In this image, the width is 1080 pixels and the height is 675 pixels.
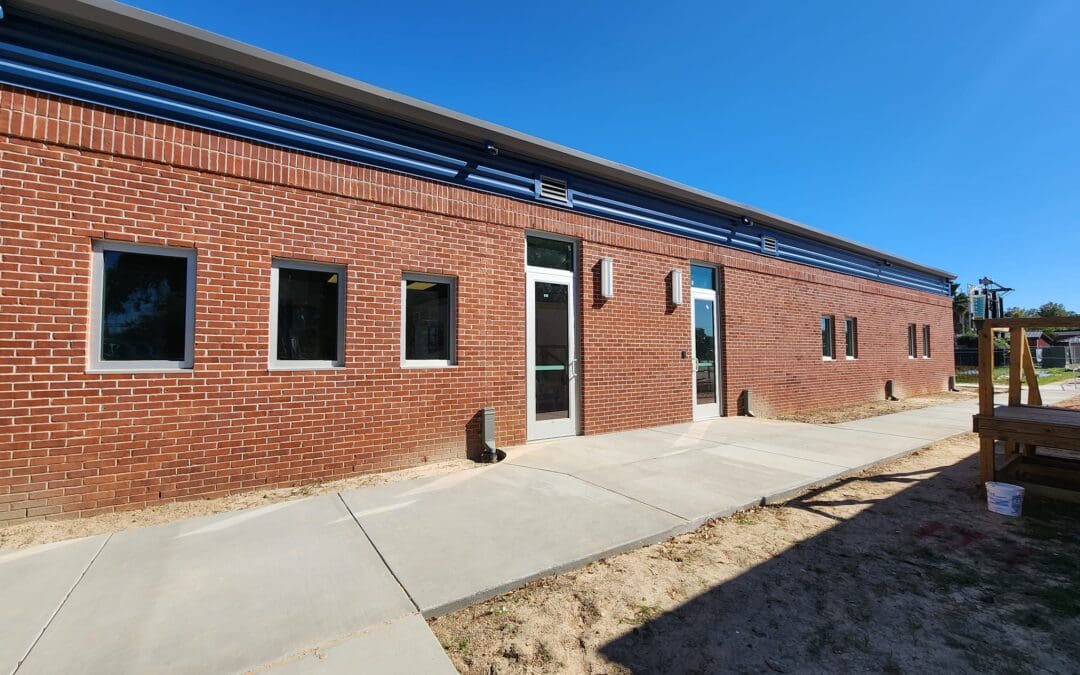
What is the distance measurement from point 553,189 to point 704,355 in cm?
454

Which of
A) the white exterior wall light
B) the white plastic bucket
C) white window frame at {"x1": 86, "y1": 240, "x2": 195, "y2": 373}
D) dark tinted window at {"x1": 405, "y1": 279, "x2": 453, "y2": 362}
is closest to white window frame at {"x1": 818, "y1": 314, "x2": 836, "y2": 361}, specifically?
the white exterior wall light

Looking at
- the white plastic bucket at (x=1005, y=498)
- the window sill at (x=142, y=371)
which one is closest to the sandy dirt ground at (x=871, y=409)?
the white plastic bucket at (x=1005, y=498)

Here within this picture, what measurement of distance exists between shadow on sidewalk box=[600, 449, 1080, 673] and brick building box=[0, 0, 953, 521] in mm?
3941

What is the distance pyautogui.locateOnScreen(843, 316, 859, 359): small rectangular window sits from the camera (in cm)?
1266

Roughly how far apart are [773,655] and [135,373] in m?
5.45

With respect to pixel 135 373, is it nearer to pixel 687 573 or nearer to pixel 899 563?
pixel 687 573

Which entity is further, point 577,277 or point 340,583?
point 577,277

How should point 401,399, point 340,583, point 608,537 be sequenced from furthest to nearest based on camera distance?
point 401,399 → point 608,537 → point 340,583

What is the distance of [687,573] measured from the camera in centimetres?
312

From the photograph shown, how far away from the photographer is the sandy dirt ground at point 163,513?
3.65 meters

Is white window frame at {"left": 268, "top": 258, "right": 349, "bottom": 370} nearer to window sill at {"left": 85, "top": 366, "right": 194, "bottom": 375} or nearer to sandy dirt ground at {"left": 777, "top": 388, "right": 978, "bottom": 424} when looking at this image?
window sill at {"left": 85, "top": 366, "right": 194, "bottom": 375}

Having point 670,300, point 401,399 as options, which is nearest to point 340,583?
point 401,399

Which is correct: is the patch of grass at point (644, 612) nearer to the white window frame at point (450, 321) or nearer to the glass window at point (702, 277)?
the white window frame at point (450, 321)

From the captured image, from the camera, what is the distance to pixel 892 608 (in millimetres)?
2719
